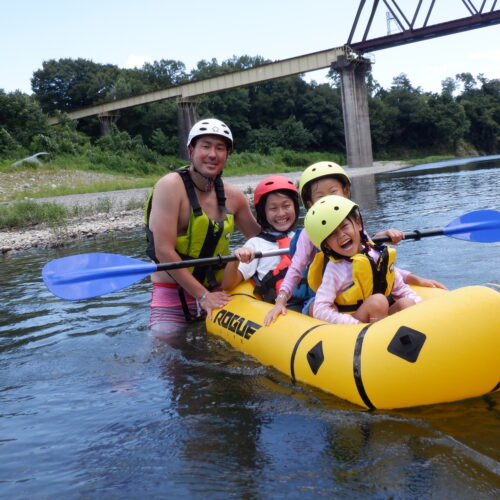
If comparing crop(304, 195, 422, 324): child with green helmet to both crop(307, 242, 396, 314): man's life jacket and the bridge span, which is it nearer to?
crop(307, 242, 396, 314): man's life jacket

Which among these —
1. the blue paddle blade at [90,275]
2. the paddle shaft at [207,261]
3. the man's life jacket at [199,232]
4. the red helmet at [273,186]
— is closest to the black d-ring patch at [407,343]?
the paddle shaft at [207,261]

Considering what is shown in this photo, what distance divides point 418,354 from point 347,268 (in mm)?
777

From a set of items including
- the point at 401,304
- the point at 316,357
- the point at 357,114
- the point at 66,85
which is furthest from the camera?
the point at 66,85

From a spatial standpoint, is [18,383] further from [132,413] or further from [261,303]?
[261,303]

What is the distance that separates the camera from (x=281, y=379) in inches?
118

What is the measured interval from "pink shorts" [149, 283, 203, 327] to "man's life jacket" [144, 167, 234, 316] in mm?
216

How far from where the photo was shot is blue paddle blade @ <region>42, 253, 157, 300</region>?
387cm

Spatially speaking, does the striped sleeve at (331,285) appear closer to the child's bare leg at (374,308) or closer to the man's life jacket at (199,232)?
the child's bare leg at (374,308)

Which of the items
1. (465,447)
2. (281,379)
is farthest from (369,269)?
(465,447)

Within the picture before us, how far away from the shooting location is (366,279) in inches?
114

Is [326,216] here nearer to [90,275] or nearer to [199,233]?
[199,233]

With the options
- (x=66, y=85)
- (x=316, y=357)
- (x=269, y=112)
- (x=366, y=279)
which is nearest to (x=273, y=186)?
(x=366, y=279)

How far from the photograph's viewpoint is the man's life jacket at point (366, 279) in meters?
2.87

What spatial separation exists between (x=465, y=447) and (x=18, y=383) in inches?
104
